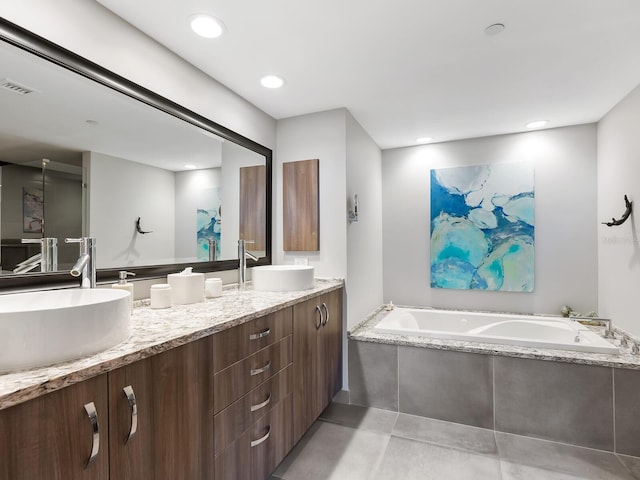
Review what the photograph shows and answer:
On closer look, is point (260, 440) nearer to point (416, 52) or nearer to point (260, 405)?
point (260, 405)

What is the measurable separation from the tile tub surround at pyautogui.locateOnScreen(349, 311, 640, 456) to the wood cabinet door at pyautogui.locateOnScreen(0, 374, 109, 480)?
6.42 feet

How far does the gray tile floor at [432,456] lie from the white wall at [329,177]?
1129 mm

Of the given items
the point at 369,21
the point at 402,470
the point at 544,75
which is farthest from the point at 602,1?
the point at 402,470

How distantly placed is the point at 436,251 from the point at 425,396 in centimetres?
157

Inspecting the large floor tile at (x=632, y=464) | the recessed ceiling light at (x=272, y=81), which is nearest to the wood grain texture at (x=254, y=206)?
the recessed ceiling light at (x=272, y=81)

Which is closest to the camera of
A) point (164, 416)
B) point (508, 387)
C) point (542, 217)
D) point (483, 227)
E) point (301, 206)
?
point (164, 416)

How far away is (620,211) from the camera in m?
2.59

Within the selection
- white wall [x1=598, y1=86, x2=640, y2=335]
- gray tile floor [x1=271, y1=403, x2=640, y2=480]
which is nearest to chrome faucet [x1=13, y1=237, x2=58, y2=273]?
gray tile floor [x1=271, y1=403, x2=640, y2=480]

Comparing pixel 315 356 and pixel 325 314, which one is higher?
pixel 325 314

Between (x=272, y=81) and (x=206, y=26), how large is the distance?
0.61m

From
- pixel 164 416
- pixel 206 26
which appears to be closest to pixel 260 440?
pixel 164 416

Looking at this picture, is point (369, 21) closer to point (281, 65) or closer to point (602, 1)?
point (281, 65)

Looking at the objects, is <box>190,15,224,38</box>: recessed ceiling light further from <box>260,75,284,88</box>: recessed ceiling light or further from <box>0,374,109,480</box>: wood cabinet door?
<box>0,374,109,480</box>: wood cabinet door

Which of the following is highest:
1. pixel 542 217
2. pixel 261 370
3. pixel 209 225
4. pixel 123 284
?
pixel 542 217
